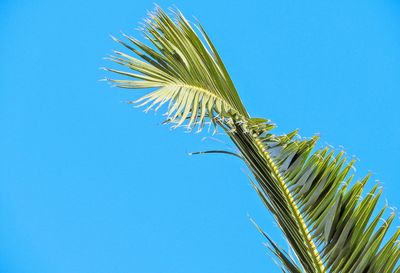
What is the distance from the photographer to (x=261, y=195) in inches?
121

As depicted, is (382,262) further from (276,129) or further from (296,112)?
(296,112)

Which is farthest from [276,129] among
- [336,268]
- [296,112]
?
[296,112]

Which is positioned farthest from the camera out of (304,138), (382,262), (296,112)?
(296,112)

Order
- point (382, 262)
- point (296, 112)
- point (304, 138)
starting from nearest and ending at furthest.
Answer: point (382, 262), point (304, 138), point (296, 112)

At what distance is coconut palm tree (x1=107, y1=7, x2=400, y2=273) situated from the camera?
2.85 meters

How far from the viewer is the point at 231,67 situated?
58.4 ft

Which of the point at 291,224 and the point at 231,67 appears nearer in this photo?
the point at 291,224

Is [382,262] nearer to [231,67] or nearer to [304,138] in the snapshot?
[304,138]

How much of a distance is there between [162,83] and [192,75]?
12 cm

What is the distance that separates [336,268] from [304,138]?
0.52 meters

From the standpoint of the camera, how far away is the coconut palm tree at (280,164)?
9.34ft

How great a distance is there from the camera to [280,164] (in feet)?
9.96

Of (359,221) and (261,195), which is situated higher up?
(261,195)

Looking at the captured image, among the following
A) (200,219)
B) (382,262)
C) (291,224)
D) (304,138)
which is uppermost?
(200,219)
